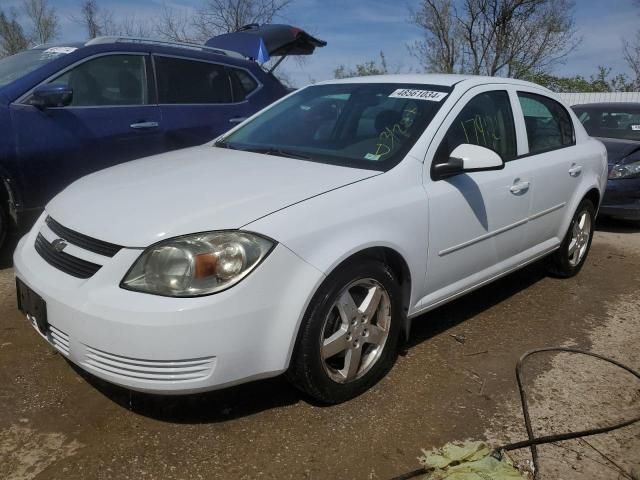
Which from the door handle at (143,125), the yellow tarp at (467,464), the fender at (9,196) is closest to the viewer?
the yellow tarp at (467,464)

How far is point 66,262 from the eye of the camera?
2.49 m

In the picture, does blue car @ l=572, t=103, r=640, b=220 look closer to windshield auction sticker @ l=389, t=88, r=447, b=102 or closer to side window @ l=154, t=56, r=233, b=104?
windshield auction sticker @ l=389, t=88, r=447, b=102

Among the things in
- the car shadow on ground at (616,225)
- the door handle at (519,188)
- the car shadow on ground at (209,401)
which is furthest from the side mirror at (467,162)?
the car shadow on ground at (616,225)

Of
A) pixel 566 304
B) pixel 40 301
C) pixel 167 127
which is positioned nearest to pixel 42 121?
pixel 167 127

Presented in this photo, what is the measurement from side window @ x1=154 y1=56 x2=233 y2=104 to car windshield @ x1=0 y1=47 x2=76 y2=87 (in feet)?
2.52

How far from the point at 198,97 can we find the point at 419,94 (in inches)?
105

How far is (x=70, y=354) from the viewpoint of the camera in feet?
7.77

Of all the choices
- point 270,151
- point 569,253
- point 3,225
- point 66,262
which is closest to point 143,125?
point 3,225

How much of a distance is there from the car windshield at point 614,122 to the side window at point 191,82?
4.93m

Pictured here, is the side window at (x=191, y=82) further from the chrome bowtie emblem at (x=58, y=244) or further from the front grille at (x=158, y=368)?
the front grille at (x=158, y=368)

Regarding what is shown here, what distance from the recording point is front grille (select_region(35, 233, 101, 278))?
2.37m

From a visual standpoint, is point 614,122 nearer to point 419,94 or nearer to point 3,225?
point 419,94

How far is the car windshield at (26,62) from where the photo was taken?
14.6 ft

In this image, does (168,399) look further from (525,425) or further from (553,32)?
(553,32)
